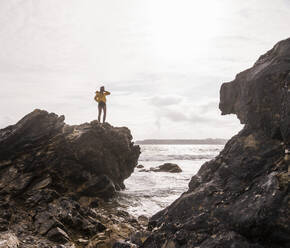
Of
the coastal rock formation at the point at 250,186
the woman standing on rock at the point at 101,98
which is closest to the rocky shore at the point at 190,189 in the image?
the coastal rock formation at the point at 250,186

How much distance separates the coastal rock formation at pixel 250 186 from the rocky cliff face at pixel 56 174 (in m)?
5.04

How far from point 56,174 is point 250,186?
12047mm

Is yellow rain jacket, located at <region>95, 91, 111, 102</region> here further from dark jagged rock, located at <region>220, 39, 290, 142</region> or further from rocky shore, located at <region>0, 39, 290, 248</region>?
dark jagged rock, located at <region>220, 39, 290, 142</region>

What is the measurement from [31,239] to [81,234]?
2.00 m

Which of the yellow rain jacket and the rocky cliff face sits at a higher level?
the yellow rain jacket

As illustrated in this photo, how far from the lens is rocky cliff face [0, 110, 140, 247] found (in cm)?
981

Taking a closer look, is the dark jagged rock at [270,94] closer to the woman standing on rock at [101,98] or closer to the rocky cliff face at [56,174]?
the rocky cliff face at [56,174]

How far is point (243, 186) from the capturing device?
6.13m

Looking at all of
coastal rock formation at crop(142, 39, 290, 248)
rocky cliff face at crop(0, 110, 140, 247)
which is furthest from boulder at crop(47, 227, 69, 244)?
coastal rock formation at crop(142, 39, 290, 248)

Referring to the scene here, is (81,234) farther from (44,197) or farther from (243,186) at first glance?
(243,186)

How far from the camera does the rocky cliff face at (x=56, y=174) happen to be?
9812 mm

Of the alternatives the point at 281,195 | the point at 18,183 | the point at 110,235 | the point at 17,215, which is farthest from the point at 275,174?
the point at 18,183

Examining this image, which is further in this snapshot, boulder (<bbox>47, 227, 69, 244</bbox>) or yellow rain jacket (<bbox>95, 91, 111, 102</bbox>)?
yellow rain jacket (<bbox>95, 91, 111, 102</bbox>)

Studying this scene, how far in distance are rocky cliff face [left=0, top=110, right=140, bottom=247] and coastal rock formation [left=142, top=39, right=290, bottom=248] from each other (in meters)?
5.04
